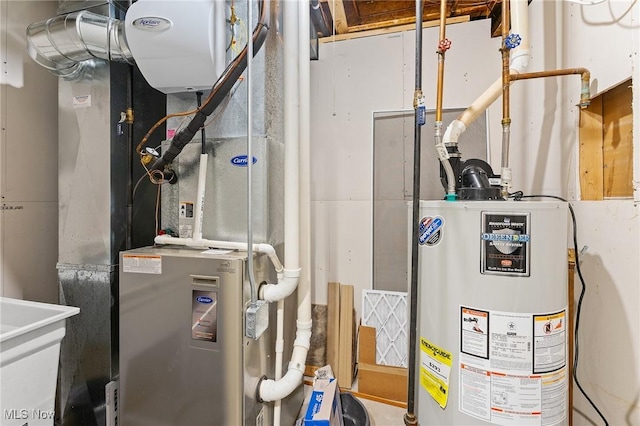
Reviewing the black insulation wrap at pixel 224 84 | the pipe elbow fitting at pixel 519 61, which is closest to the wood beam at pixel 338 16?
the black insulation wrap at pixel 224 84

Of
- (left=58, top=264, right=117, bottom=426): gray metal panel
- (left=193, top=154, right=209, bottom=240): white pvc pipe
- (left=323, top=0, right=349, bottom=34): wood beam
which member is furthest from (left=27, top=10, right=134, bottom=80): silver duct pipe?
(left=323, top=0, right=349, bottom=34): wood beam

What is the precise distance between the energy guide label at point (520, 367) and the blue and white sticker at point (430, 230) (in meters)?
0.28

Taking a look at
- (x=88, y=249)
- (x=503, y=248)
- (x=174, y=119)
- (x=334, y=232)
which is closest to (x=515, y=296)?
(x=503, y=248)

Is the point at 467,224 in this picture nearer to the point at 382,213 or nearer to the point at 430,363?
the point at 430,363

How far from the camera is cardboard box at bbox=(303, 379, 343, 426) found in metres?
1.28

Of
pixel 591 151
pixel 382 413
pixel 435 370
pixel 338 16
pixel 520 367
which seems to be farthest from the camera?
pixel 338 16

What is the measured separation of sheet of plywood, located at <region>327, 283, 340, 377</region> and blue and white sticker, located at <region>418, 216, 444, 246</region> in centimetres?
122

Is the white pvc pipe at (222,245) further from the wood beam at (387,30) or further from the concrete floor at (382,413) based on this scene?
the wood beam at (387,30)

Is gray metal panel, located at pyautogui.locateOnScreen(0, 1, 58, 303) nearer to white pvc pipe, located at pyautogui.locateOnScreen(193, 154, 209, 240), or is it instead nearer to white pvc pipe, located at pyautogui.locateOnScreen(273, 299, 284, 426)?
white pvc pipe, located at pyautogui.locateOnScreen(193, 154, 209, 240)

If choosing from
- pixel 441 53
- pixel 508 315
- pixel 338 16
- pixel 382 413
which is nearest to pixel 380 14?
pixel 338 16

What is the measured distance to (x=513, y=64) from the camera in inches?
50.4

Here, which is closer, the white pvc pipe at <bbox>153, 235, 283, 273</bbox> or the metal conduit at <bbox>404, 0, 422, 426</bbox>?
the metal conduit at <bbox>404, 0, 422, 426</bbox>

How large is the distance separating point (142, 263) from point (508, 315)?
143 cm

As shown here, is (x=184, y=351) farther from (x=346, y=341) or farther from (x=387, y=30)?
(x=387, y=30)
